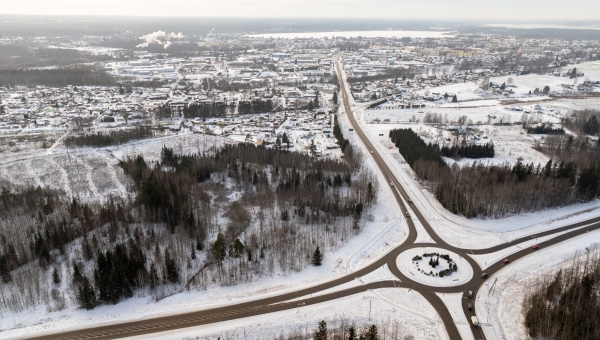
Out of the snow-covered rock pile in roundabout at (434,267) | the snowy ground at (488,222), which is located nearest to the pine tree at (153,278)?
the snow-covered rock pile in roundabout at (434,267)

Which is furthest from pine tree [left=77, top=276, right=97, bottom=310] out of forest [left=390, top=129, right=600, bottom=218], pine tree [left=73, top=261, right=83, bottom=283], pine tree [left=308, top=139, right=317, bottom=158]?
pine tree [left=308, top=139, right=317, bottom=158]

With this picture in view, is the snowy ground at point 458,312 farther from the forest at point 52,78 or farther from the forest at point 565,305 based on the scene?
the forest at point 52,78

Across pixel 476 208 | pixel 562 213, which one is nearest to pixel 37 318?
pixel 476 208

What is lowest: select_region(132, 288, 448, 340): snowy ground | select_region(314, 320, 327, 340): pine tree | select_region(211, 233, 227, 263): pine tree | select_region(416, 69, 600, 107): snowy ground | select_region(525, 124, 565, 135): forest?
select_region(132, 288, 448, 340): snowy ground

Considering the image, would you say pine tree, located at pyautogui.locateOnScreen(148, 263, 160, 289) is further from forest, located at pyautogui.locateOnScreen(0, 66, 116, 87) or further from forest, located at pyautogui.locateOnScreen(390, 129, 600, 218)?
forest, located at pyautogui.locateOnScreen(0, 66, 116, 87)

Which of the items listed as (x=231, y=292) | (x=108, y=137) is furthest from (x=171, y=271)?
(x=108, y=137)

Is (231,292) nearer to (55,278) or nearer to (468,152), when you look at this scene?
(55,278)
